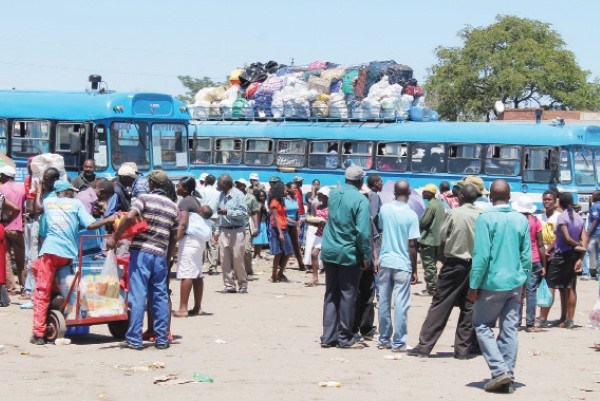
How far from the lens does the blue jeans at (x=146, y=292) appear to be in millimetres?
11820

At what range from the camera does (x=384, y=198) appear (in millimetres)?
17297

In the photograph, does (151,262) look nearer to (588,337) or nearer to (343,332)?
(343,332)

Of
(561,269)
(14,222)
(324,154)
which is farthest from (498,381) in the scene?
(324,154)

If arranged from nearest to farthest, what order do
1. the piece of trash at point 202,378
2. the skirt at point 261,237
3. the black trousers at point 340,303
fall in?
the piece of trash at point 202,378, the black trousers at point 340,303, the skirt at point 261,237

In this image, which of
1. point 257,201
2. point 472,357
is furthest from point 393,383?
point 257,201

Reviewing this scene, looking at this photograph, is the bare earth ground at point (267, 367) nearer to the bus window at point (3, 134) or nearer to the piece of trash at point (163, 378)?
the piece of trash at point (163, 378)

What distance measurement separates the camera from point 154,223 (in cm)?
1180

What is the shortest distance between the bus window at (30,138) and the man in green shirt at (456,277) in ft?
41.9

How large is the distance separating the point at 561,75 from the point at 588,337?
5145cm

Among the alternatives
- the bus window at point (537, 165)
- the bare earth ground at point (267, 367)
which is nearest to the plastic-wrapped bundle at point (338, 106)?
the bus window at point (537, 165)

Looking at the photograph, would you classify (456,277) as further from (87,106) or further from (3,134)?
(3,134)

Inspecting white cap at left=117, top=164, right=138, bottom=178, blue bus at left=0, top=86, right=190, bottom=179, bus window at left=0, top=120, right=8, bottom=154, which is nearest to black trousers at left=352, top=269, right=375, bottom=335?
white cap at left=117, top=164, right=138, bottom=178

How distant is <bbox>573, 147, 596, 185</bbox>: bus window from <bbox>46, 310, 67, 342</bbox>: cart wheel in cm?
1619

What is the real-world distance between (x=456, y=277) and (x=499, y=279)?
5.77 feet
